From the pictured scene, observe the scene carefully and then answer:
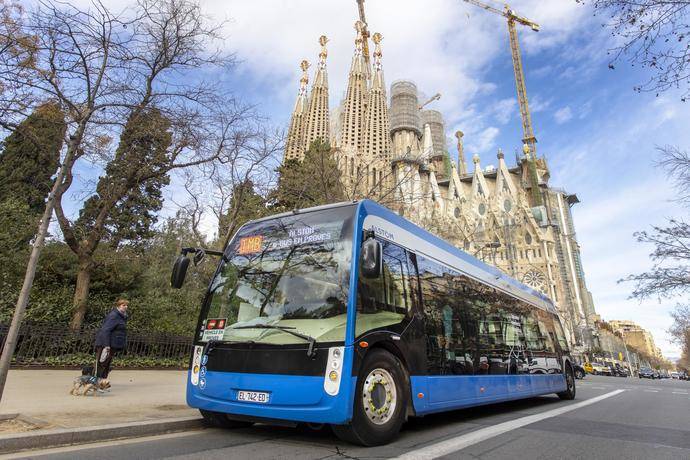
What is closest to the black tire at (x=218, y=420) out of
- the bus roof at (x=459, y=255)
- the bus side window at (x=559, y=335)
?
the bus roof at (x=459, y=255)

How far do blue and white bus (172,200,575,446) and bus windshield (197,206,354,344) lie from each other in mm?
15

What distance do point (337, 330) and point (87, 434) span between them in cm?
277

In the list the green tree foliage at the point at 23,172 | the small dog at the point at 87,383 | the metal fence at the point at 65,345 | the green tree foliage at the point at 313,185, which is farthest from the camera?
the green tree foliage at the point at 23,172

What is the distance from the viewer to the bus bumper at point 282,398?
3857 millimetres

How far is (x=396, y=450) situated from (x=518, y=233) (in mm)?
78350

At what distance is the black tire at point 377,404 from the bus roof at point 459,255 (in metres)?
1.78

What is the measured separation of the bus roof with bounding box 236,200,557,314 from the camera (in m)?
5.18

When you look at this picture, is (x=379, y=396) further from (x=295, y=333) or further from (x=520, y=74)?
(x=520, y=74)

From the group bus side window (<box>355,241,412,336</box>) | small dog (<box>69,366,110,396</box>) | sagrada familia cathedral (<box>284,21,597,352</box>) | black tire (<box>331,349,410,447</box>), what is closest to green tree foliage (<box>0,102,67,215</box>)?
small dog (<box>69,366,110,396</box>)

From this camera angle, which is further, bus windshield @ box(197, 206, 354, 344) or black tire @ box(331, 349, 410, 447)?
bus windshield @ box(197, 206, 354, 344)

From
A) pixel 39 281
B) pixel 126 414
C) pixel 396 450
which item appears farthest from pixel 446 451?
pixel 39 281

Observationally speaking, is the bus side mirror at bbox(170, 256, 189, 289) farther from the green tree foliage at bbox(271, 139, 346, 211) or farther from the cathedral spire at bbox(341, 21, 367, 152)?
the cathedral spire at bbox(341, 21, 367, 152)

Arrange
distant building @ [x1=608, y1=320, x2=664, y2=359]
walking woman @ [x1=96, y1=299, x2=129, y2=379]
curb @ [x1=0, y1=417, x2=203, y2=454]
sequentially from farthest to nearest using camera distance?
distant building @ [x1=608, y1=320, x2=664, y2=359], walking woman @ [x1=96, y1=299, x2=129, y2=379], curb @ [x1=0, y1=417, x2=203, y2=454]

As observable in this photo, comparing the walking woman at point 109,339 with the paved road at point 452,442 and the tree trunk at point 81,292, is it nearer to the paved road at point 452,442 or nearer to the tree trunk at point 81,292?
the paved road at point 452,442
